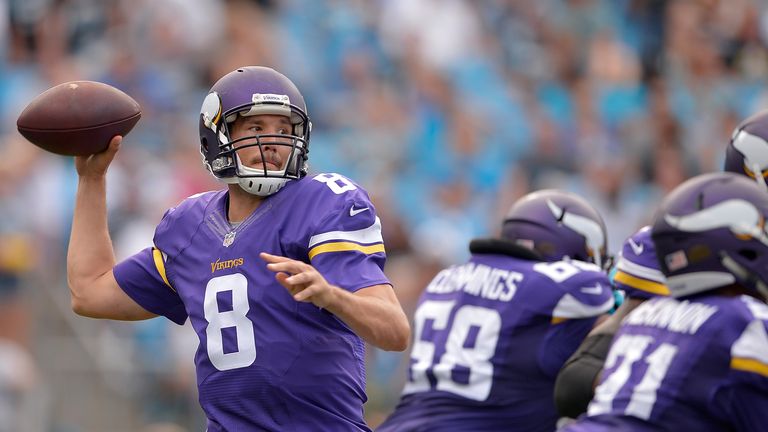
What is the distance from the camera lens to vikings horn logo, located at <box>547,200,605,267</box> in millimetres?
6371

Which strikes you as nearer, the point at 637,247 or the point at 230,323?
the point at 230,323

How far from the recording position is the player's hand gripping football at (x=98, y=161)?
18.1 ft

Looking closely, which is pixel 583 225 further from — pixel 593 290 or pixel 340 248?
pixel 340 248

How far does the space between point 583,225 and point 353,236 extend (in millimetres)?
1851

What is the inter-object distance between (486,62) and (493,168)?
1.85 meters

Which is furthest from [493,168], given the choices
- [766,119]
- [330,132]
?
[766,119]

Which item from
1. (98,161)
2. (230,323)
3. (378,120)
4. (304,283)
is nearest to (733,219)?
(304,283)

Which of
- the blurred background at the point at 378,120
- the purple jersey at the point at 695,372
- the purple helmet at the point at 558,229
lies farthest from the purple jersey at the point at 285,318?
the blurred background at the point at 378,120

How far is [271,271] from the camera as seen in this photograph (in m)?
4.92

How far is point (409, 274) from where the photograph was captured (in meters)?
11.0

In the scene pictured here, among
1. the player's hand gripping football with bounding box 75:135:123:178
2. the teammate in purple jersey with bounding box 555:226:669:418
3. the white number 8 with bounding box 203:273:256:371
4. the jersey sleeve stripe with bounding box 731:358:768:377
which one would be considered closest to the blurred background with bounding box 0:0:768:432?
the player's hand gripping football with bounding box 75:135:123:178

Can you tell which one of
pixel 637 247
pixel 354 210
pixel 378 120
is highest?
pixel 354 210

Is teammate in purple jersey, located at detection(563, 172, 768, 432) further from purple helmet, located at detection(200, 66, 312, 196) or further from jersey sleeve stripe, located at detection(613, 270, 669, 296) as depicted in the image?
purple helmet, located at detection(200, 66, 312, 196)

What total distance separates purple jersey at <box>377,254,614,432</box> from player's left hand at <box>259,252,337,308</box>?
1799 millimetres
